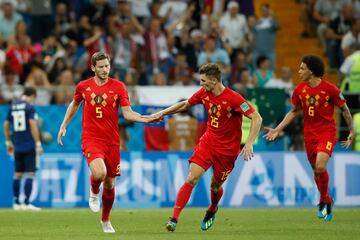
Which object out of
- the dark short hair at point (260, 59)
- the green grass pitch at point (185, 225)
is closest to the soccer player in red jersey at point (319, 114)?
the green grass pitch at point (185, 225)

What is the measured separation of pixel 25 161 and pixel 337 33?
35.1 ft

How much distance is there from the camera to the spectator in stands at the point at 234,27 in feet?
89.9

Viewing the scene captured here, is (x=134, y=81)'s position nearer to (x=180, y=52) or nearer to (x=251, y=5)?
(x=180, y=52)

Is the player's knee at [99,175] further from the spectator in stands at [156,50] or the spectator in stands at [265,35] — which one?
the spectator in stands at [265,35]

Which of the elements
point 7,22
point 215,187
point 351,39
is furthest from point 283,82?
point 215,187

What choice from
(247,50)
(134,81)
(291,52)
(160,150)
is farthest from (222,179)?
(291,52)

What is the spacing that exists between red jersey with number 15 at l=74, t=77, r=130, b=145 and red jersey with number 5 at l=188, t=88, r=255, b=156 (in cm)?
102

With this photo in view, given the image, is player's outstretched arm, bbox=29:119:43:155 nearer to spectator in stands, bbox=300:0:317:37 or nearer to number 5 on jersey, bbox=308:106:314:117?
number 5 on jersey, bbox=308:106:314:117

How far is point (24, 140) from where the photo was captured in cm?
2109

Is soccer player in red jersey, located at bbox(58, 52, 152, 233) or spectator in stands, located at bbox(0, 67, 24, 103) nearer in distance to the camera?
soccer player in red jersey, located at bbox(58, 52, 152, 233)

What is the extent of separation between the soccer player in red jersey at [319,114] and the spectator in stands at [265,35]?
34.9ft

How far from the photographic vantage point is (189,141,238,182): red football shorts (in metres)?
14.9

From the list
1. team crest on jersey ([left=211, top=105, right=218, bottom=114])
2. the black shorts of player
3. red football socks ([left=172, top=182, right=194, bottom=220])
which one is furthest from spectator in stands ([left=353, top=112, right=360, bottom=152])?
red football socks ([left=172, top=182, right=194, bottom=220])

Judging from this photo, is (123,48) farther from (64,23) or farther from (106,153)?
(106,153)
